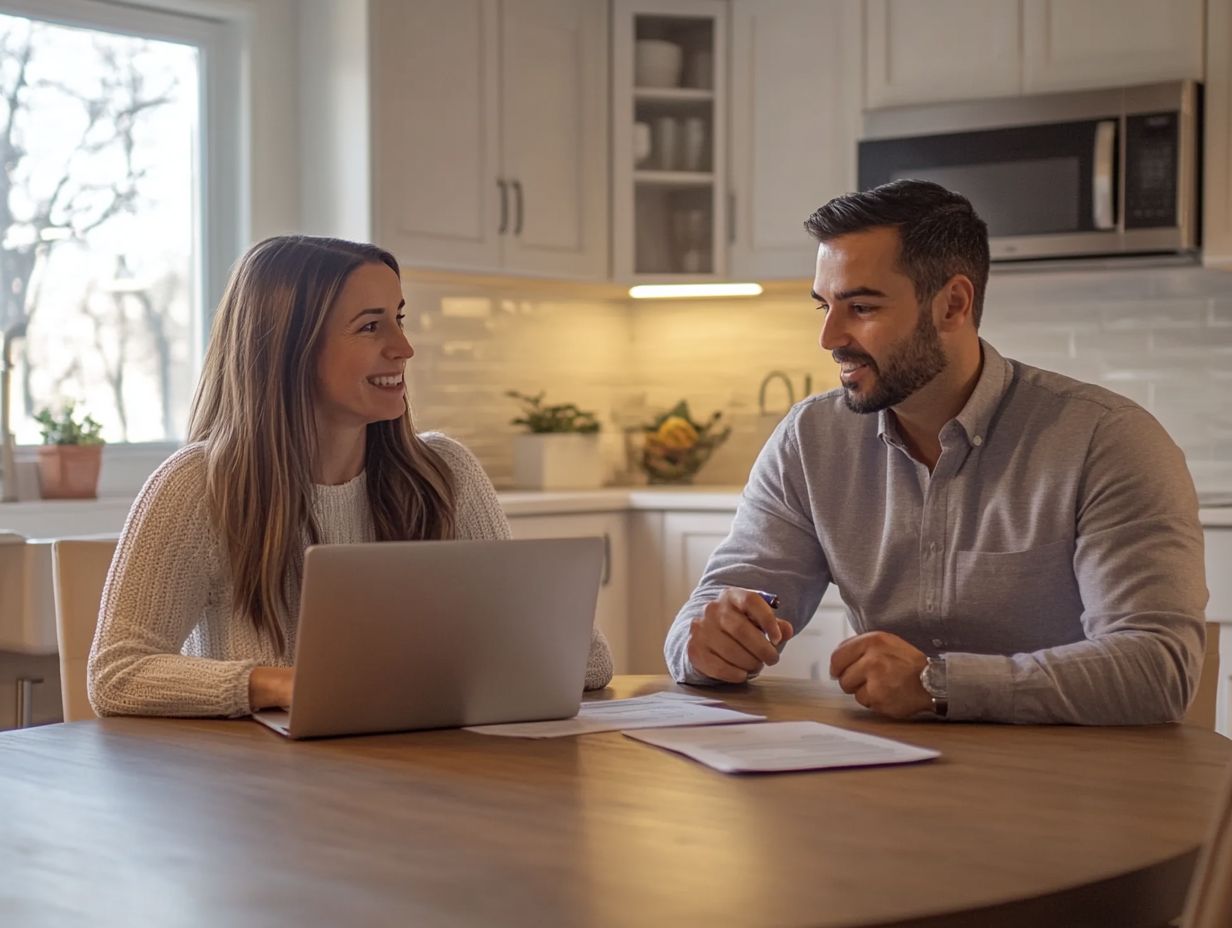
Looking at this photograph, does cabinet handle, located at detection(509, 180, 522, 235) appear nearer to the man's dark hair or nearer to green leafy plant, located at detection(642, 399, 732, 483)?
green leafy plant, located at detection(642, 399, 732, 483)

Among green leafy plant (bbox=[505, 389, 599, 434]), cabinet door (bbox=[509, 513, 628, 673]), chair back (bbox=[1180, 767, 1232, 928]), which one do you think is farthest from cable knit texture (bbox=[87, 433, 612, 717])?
green leafy plant (bbox=[505, 389, 599, 434])

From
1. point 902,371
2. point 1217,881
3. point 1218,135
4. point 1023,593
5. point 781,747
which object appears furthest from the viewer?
point 1218,135

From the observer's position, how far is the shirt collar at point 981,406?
2037 millimetres

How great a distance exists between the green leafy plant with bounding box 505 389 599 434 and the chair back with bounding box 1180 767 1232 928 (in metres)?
3.76

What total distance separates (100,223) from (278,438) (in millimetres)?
2046

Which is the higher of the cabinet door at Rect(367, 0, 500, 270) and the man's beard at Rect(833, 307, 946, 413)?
the cabinet door at Rect(367, 0, 500, 270)

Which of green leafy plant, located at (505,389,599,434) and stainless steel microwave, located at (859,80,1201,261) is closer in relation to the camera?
stainless steel microwave, located at (859,80,1201,261)

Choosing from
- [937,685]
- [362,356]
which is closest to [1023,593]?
[937,685]

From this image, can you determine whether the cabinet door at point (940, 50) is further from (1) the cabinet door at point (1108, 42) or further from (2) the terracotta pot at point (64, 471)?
(2) the terracotta pot at point (64, 471)

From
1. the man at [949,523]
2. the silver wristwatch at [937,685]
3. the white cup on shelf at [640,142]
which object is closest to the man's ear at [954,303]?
the man at [949,523]

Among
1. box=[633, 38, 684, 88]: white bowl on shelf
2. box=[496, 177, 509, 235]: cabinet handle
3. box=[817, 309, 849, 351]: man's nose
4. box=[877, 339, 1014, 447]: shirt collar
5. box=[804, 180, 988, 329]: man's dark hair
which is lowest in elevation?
box=[877, 339, 1014, 447]: shirt collar

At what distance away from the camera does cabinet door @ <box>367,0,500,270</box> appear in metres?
3.91

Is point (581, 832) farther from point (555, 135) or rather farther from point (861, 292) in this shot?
point (555, 135)

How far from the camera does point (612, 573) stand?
13.6ft
